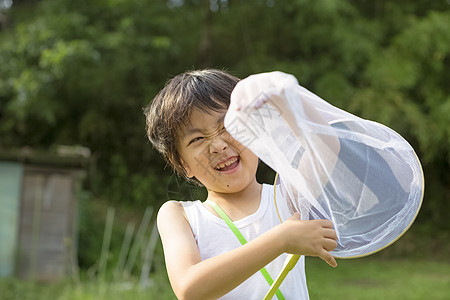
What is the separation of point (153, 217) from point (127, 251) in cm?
210

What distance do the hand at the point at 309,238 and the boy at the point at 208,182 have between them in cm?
7

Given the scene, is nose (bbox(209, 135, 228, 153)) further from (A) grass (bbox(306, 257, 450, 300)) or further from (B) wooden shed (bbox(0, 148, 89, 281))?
(B) wooden shed (bbox(0, 148, 89, 281))

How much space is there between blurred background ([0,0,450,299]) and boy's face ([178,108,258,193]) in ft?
11.9

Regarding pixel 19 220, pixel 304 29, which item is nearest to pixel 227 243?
pixel 19 220

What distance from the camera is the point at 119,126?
9539 millimetres

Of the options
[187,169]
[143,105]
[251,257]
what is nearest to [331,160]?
[251,257]

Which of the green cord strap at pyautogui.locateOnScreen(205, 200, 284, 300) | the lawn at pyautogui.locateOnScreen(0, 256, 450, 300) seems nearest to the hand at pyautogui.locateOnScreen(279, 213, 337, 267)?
the green cord strap at pyautogui.locateOnScreen(205, 200, 284, 300)

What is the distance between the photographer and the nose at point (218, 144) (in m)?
1.17

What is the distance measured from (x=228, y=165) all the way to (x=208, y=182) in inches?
2.4

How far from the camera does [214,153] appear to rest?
1182 millimetres

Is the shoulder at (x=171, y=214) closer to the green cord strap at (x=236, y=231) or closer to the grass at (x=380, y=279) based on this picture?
the green cord strap at (x=236, y=231)

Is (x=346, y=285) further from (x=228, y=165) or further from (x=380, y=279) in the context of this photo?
(x=228, y=165)

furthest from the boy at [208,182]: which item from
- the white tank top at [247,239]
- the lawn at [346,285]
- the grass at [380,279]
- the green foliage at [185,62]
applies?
the green foliage at [185,62]

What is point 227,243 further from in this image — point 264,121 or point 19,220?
point 19,220
